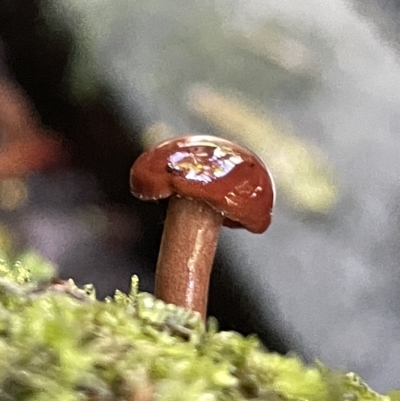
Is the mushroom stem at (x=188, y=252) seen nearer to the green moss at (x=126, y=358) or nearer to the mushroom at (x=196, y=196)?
the mushroom at (x=196, y=196)

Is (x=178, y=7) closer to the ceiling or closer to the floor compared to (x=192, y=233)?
closer to the ceiling

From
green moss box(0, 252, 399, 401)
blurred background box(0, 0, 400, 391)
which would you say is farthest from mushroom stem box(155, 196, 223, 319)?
blurred background box(0, 0, 400, 391)

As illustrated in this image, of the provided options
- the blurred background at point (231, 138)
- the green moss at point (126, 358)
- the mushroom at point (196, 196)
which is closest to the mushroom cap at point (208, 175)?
the mushroom at point (196, 196)

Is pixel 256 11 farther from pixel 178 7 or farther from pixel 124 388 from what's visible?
pixel 124 388

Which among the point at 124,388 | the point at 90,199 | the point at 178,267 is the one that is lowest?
the point at 124,388

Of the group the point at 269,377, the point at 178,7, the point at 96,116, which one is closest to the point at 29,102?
the point at 96,116

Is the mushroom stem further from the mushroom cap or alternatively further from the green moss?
the green moss

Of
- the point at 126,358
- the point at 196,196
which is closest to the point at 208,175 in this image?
the point at 196,196
